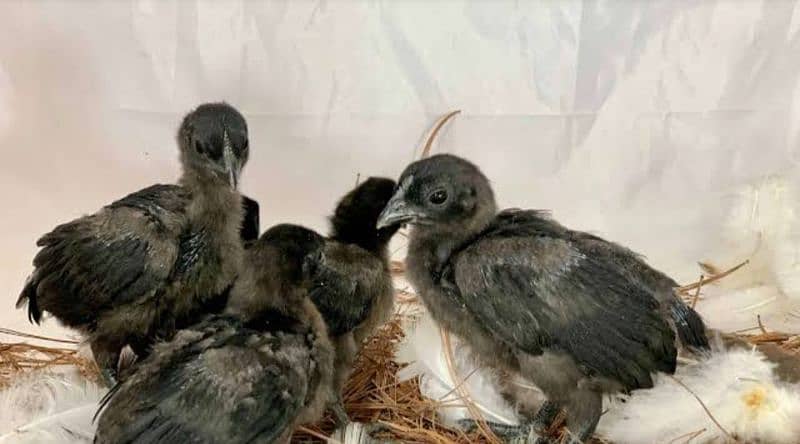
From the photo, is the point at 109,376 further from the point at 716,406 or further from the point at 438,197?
the point at 716,406

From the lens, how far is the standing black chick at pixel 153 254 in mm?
1641

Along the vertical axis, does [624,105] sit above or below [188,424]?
above

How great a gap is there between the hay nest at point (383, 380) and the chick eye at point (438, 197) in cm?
51

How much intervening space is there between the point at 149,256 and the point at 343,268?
379 mm

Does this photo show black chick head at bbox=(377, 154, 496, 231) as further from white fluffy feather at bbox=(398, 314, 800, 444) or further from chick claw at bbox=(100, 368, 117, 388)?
chick claw at bbox=(100, 368, 117, 388)

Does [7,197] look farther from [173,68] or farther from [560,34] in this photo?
[560,34]

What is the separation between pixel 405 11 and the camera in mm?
2672

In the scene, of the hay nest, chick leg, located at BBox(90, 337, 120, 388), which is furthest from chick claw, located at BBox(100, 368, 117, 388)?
the hay nest

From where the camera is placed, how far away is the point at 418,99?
2689 millimetres

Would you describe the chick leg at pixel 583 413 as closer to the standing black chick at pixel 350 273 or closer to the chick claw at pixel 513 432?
the chick claw at pixel 513 432

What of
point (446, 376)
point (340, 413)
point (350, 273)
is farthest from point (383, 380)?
point (350, 273)

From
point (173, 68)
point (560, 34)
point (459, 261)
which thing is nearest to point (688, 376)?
point (459, 261)

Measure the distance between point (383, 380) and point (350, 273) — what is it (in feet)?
1.30

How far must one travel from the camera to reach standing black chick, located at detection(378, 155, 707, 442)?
1528 mm
